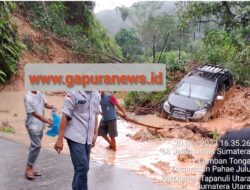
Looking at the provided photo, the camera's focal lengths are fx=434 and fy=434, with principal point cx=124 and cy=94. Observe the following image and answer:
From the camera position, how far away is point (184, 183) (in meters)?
5.91

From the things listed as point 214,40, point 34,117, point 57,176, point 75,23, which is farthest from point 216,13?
point 34,117

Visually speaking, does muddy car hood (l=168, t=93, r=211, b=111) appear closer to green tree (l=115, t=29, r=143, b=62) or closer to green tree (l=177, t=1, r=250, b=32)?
green tree (l=177, t=1, r=250, b=32)

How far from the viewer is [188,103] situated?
1182 centimetres

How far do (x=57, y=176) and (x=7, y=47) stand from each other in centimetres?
1044

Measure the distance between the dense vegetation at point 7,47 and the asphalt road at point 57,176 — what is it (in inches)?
336

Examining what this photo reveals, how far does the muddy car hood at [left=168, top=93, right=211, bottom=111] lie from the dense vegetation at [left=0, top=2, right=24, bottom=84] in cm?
617

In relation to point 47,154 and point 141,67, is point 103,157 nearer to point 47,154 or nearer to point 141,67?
point 47,154

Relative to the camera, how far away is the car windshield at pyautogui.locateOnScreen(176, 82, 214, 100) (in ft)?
39.8

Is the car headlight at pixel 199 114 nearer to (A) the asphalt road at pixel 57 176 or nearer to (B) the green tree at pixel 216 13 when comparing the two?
(B) the green tree at pixel 216 13

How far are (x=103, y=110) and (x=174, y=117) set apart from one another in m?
4.53

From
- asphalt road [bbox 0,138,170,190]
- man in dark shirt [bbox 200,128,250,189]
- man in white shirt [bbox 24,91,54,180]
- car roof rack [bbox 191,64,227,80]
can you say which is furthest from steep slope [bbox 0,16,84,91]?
man in dark shirt [bbox 200,128,250,189]

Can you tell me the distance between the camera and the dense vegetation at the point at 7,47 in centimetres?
1490

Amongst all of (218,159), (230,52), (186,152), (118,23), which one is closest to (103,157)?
(186,152)

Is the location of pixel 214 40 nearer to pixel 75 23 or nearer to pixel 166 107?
pixel 166 107
